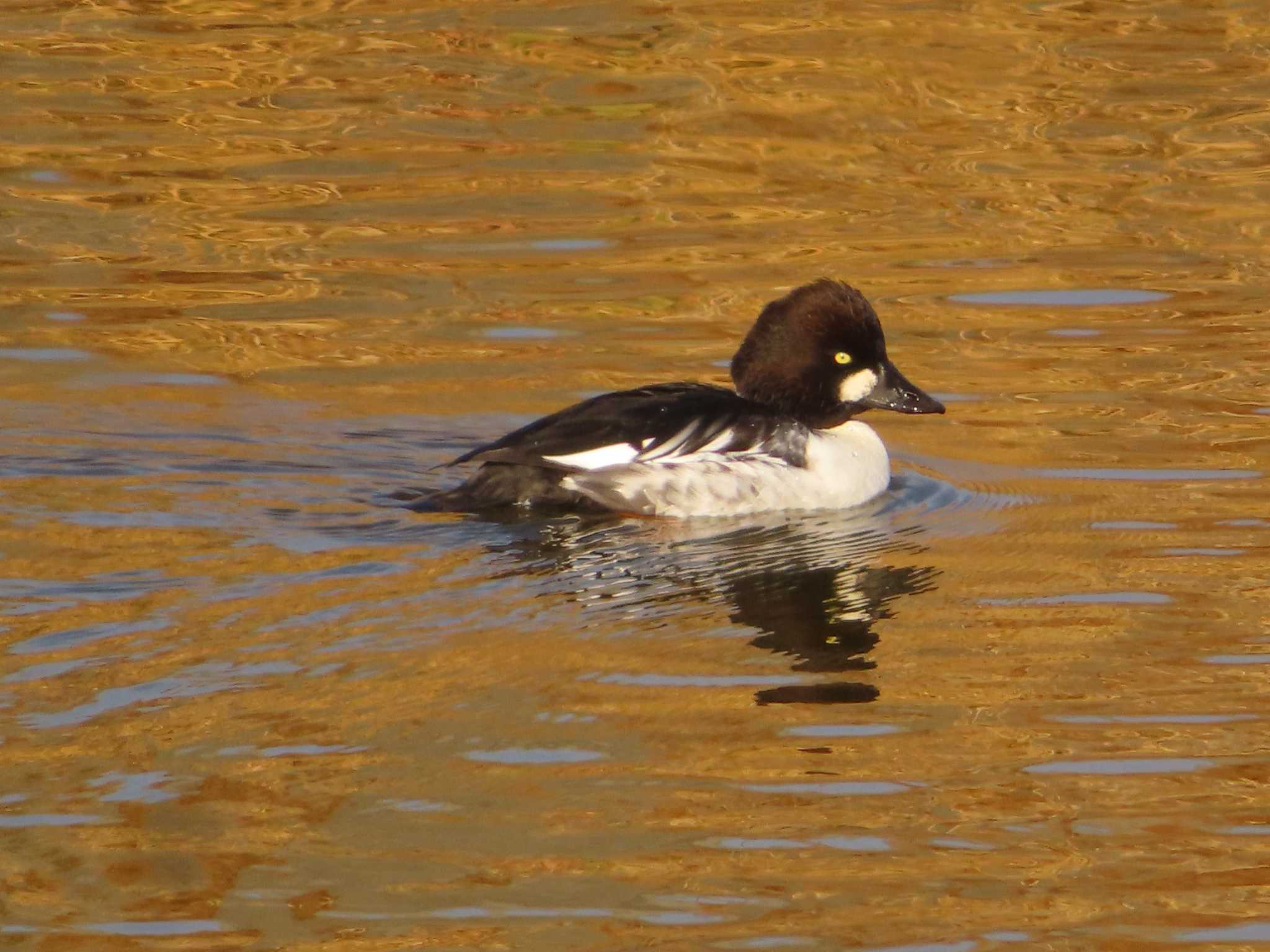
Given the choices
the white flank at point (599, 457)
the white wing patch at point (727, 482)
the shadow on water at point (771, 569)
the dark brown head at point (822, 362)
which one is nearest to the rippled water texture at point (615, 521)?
the shadow on water at point (771, 569)

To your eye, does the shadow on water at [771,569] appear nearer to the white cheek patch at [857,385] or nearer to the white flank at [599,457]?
the white flank at [599,457]

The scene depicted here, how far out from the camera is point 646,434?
8.34 metres

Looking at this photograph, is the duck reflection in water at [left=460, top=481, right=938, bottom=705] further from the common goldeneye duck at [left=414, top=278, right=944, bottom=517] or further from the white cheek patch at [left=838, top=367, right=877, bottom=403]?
the white cheek patch at [left=838, top=367, right=877, bottom=403]

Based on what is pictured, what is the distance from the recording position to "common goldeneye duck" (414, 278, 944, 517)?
8.26 meters

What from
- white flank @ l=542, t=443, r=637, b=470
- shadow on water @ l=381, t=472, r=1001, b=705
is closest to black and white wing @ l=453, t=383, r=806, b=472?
white flank @ l=542, t=443, r=637, b=470

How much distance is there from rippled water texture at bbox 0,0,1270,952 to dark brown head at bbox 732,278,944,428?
1.52ft

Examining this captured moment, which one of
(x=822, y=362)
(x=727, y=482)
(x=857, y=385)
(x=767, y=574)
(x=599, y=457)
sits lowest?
(x=767, y=574)

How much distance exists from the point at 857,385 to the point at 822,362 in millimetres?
180

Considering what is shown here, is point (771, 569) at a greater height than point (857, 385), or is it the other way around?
point (857, 385)

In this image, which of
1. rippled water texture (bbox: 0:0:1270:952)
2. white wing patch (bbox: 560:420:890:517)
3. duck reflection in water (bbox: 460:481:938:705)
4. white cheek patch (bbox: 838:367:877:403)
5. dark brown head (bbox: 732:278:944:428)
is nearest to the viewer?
rippled water texture (bbox: 0:0:1270:952)

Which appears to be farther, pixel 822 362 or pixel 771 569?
pixel 822 362

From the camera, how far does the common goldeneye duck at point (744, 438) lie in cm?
826

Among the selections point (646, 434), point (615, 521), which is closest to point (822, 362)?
point (646, 434)

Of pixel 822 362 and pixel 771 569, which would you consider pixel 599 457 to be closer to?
pixel 771 569
